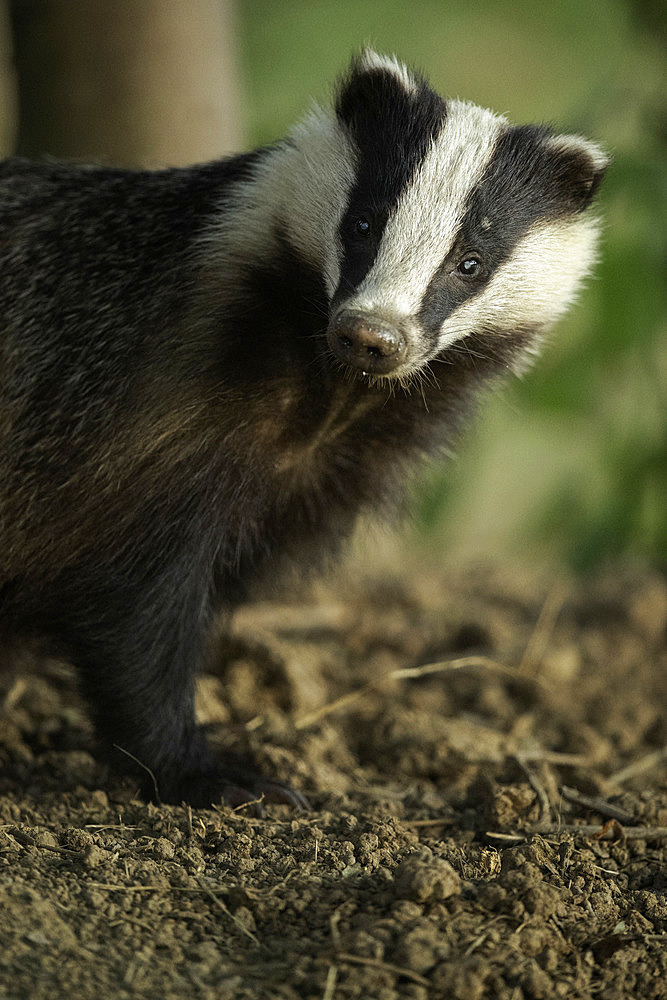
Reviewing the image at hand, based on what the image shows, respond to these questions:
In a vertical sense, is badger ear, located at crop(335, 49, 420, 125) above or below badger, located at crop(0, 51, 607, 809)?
above

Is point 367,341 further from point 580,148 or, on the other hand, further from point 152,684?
point 152,684

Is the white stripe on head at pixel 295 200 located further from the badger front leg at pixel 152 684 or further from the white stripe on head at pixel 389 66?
the badger front leg at pixel 152 684

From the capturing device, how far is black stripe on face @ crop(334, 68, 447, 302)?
287 centimetres

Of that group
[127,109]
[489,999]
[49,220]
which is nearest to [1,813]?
[489,999]

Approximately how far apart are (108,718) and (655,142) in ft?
13.3

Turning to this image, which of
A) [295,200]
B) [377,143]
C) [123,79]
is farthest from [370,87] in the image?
[123,79]

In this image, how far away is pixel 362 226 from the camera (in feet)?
9.53

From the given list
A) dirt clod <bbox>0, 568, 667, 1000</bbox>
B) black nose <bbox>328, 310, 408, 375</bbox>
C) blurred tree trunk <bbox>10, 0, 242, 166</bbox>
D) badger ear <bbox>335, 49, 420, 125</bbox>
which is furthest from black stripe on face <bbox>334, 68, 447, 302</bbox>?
blurred tree trunk <bbox>10, 0, 242, 166</bbox>

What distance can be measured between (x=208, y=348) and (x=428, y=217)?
703 mm

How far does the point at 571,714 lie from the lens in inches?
161

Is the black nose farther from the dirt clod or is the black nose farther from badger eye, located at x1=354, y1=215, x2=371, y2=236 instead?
the dirt clod

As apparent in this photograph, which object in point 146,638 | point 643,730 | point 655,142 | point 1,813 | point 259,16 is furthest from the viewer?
point 259,16

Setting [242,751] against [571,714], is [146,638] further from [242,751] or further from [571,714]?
[571,714]

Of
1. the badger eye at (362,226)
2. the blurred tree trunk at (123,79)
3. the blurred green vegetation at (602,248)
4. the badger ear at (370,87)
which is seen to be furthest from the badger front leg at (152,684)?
the blurred tree trunk at (123,79)
